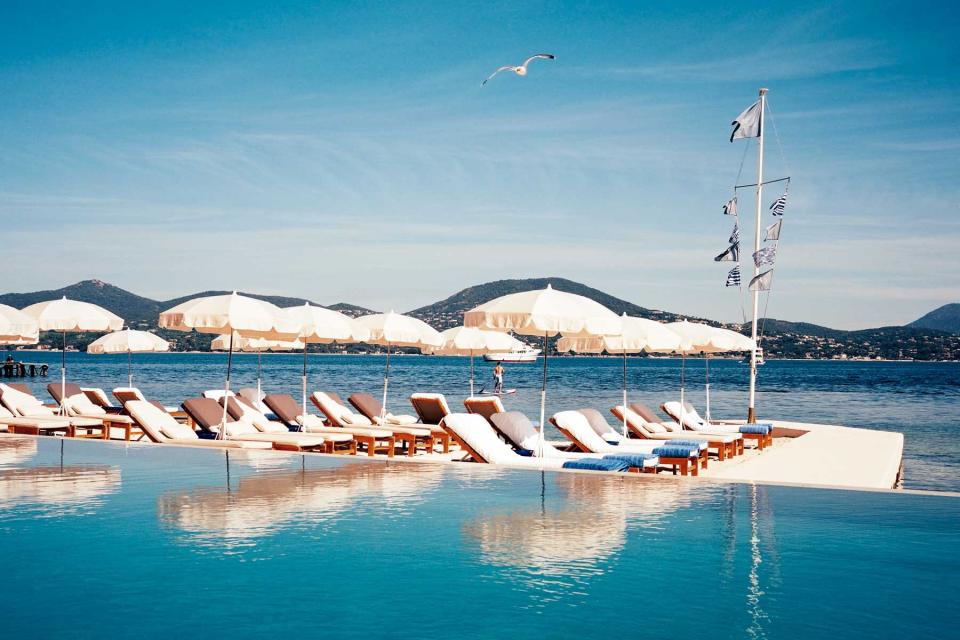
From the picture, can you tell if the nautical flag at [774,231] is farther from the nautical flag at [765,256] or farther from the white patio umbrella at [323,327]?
the white patio umbrella at [323,327]

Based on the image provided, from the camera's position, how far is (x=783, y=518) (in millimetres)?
7395

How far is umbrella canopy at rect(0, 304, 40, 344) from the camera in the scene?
15992 mm

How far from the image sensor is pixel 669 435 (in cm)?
1570

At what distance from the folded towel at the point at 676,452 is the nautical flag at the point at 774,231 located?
27.0ft

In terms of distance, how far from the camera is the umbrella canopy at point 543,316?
10.9 meters

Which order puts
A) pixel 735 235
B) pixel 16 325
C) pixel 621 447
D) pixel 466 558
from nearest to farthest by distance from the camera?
1. pixel 466 558
2. pixel 621 447
3. pixel 16 325
4. pixel 735 235

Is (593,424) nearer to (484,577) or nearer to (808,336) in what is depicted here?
(484,577)

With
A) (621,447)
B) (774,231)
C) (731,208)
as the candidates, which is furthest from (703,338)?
(621,447)

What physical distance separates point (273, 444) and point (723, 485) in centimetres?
626

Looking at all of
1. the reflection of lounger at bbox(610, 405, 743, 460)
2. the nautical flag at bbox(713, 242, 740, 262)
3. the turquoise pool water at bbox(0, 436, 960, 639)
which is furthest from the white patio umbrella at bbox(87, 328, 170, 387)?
the nautical flag at bbox(713, 242, 740, 262)

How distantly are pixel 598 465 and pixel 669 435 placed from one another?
5.95 m

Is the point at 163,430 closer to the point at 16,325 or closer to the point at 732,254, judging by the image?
the point at 16,325

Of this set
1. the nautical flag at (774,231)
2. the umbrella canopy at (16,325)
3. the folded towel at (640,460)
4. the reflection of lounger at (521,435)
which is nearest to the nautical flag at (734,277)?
the nautical flag at (774,231)

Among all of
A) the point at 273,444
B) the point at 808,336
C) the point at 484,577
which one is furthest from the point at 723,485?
the point at 808,336
